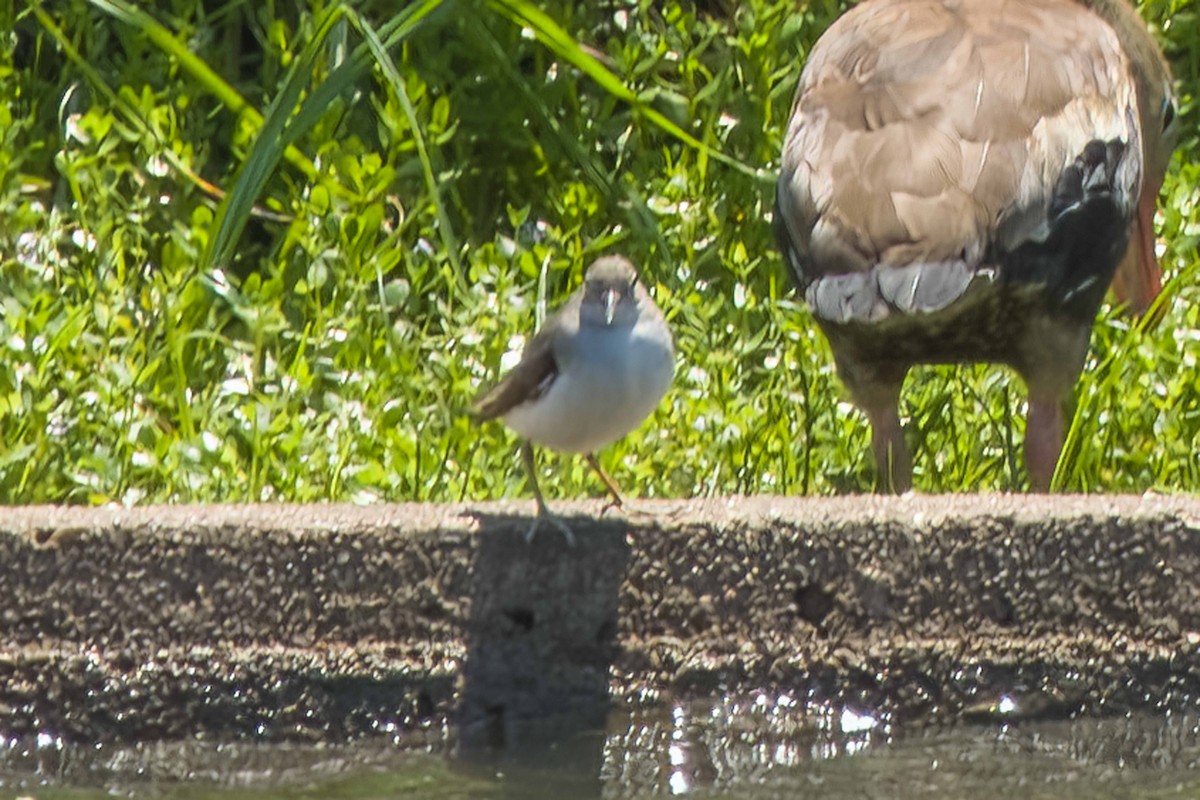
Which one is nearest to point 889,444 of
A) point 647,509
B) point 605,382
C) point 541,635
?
point 647,509

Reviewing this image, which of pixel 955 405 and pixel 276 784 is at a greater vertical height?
pixel 955 405

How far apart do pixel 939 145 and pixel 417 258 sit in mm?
2144

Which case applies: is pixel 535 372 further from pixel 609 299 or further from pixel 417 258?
pixel 417 258

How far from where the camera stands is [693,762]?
391 centimetres

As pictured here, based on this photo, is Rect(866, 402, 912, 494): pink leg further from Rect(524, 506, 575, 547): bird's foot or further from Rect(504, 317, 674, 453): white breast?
Rect(524, 506, 575, 547): bird's foot

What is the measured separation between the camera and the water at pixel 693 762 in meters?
3.72

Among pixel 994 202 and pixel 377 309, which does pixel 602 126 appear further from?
pixel 994 202

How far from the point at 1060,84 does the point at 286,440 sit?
2.07 m

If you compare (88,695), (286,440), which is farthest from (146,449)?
(88,695)

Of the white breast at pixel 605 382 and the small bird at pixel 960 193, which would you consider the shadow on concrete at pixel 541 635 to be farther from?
the small bird at pixel 960 193

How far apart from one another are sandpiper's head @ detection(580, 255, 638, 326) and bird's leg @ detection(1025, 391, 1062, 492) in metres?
1.70

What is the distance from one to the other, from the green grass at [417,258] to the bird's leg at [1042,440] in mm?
59

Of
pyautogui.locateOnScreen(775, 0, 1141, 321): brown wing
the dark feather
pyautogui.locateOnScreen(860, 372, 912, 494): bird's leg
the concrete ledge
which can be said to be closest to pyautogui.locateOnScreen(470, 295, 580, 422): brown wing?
the dark feather

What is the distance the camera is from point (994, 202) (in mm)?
4770
